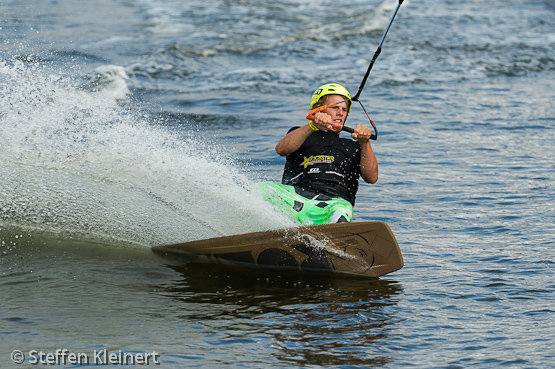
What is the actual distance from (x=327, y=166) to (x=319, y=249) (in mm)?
937

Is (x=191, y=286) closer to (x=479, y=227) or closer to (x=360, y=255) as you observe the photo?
(x=360, y=255)

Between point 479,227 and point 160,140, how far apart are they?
3302 millimetres

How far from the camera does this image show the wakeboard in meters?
5.91

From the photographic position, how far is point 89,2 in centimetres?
2419

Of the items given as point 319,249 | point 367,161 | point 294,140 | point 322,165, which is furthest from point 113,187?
point 367,161

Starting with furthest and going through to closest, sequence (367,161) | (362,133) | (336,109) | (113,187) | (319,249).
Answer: (113,187), (336,109), (367,161), (362,133), (319,249)

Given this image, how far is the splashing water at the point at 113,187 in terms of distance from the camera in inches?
267

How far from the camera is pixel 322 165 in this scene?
6.67m

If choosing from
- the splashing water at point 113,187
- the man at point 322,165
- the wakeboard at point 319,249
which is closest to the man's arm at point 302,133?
the man at point 322,165

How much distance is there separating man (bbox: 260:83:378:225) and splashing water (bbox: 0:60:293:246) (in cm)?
36

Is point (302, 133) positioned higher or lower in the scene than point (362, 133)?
lower

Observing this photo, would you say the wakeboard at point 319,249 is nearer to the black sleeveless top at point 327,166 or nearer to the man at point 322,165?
the man at point 322,165

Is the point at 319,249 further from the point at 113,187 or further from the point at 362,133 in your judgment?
the point at 113,187

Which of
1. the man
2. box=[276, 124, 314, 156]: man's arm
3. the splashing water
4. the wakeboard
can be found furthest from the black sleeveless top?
the wakeboard
